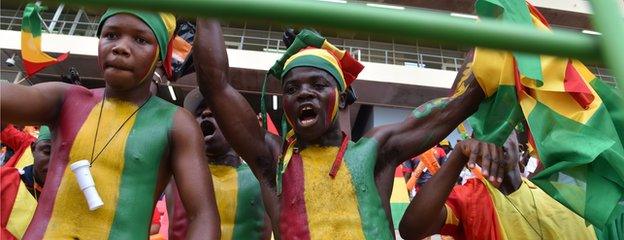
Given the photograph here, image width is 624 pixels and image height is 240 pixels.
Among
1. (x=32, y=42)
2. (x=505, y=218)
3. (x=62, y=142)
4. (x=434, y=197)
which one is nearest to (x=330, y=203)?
(x=434, y=197)

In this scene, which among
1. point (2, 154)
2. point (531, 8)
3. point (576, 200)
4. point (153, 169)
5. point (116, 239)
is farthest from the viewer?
point (2, 154)

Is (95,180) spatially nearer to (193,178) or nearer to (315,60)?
(193,178)

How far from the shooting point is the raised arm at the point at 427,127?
2375mm

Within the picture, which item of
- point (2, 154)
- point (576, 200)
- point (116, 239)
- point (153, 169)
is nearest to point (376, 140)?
point (576, 200)

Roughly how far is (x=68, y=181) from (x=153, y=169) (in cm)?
24

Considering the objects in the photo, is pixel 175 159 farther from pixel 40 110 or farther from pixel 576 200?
pixel 576 200

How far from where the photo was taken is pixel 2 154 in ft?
16.1

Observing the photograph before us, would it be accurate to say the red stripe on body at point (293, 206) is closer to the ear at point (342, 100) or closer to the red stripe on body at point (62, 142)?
the ear at point (342, 100)

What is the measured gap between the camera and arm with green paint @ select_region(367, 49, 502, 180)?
2.38 m

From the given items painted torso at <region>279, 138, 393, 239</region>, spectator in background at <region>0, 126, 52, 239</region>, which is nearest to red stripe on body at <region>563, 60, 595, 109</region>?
painted torso at <region>279, 138, 393, 239</region>

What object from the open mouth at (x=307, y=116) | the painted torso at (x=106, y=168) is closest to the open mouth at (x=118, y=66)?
the painted torso at (x=106, y=168)

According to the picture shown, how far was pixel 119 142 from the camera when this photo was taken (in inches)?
73.3

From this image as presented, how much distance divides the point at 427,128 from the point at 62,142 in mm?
1305

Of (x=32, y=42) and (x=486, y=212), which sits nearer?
(x=32, y=42)
